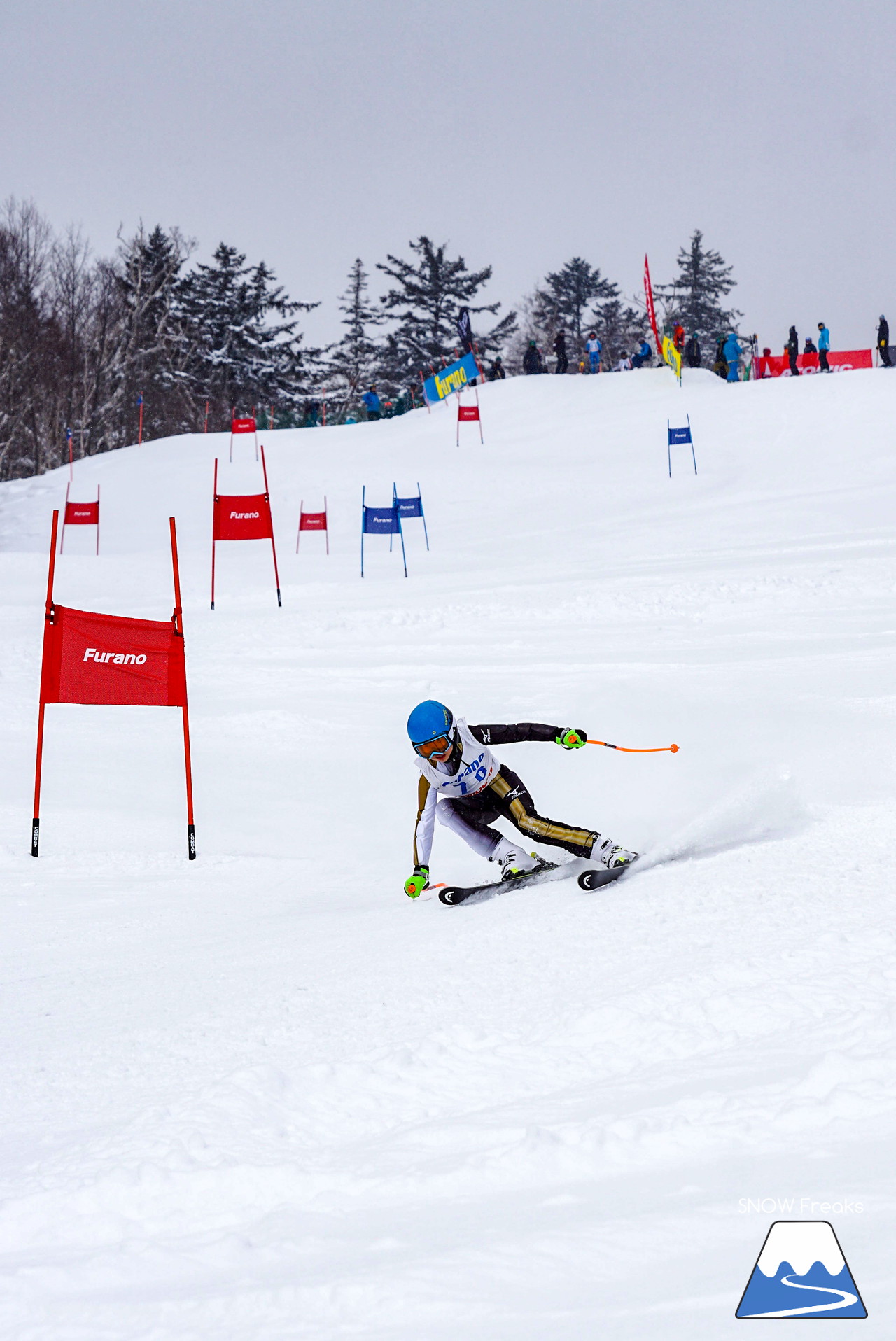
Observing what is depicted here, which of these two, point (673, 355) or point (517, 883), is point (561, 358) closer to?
point (673, 355)

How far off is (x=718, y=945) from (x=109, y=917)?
149 inches

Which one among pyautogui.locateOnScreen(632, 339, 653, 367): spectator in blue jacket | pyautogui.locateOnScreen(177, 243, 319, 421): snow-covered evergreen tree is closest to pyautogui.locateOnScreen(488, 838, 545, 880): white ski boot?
pyautogui.locateOnScreen(632, 339, 653, 367): spectator in blue jacket

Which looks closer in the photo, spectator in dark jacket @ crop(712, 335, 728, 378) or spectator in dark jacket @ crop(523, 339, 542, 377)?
spectator in dark jacket @ crop(712, 335, 728, 378)

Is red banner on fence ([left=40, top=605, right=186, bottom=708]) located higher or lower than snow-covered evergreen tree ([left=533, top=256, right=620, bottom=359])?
lower

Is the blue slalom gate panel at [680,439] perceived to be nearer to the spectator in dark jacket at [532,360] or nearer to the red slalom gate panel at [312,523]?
the red slalom gate panel at [312,523]

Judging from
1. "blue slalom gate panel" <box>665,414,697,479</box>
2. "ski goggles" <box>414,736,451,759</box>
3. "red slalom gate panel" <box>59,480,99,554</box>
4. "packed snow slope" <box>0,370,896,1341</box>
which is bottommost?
"packed snow slope" <box>0,370,896,1341</box>

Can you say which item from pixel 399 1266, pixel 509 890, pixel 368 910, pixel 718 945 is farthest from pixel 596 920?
pixel 399 1266

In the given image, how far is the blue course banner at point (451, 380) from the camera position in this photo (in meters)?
31.1

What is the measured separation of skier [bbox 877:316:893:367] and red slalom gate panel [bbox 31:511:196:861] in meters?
27.2

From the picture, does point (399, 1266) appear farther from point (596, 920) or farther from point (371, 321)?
point (371, 321)

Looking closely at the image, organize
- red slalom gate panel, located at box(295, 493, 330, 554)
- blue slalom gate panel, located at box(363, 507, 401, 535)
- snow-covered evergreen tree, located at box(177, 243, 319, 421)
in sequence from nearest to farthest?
blue slalom gate panel, located at box(363, 507, 401, 535), red slalom gate panel, located at box(295, 493, 330, 554), snow-covered evergreen tree, located at box(177, 243, 319, 421)

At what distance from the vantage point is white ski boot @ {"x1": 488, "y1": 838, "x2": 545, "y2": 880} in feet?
21.8

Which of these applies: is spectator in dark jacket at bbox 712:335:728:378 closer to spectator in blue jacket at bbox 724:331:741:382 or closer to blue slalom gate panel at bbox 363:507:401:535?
spectator in blue jacket at bbox 724:331:741:382

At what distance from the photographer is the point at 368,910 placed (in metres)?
6.52
